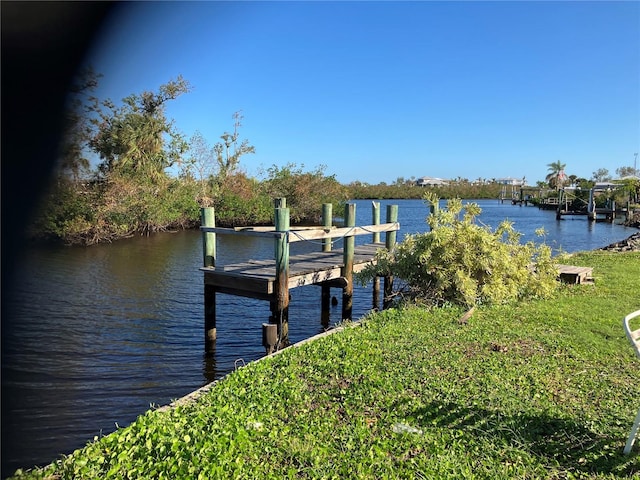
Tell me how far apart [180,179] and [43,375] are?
88.5ft

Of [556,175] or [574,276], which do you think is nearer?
[574,276]

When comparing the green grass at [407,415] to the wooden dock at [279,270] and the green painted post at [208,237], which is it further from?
the green painted post at [208,237]

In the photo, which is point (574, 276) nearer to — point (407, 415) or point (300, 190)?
point (407, 415)

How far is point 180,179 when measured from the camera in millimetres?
33062

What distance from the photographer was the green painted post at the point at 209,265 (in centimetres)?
845

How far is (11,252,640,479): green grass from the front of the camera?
326cm

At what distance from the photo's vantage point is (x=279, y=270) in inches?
308

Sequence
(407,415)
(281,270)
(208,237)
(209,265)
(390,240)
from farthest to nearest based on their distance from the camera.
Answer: (390,240) < (209,265) < (208,237) < (281,270) < (407,415)

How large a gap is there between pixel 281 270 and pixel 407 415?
414 centimetres

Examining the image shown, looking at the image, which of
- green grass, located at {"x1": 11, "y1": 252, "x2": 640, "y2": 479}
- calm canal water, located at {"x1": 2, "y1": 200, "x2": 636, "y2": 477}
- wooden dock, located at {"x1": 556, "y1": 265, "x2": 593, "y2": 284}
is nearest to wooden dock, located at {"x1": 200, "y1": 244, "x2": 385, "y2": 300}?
calm canal water, located at {"x1": 2, "y1": 200, "x2": 636, "y2": 477}

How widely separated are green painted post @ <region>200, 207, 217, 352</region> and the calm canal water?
0.28 m

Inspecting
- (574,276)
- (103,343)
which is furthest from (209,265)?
(574,276)

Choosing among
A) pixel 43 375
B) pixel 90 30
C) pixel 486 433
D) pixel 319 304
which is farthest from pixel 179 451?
pixel 319 304

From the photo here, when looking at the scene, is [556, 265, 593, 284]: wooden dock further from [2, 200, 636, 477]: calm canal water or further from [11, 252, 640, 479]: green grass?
[2, 200, 636, 477]: calm canal water
